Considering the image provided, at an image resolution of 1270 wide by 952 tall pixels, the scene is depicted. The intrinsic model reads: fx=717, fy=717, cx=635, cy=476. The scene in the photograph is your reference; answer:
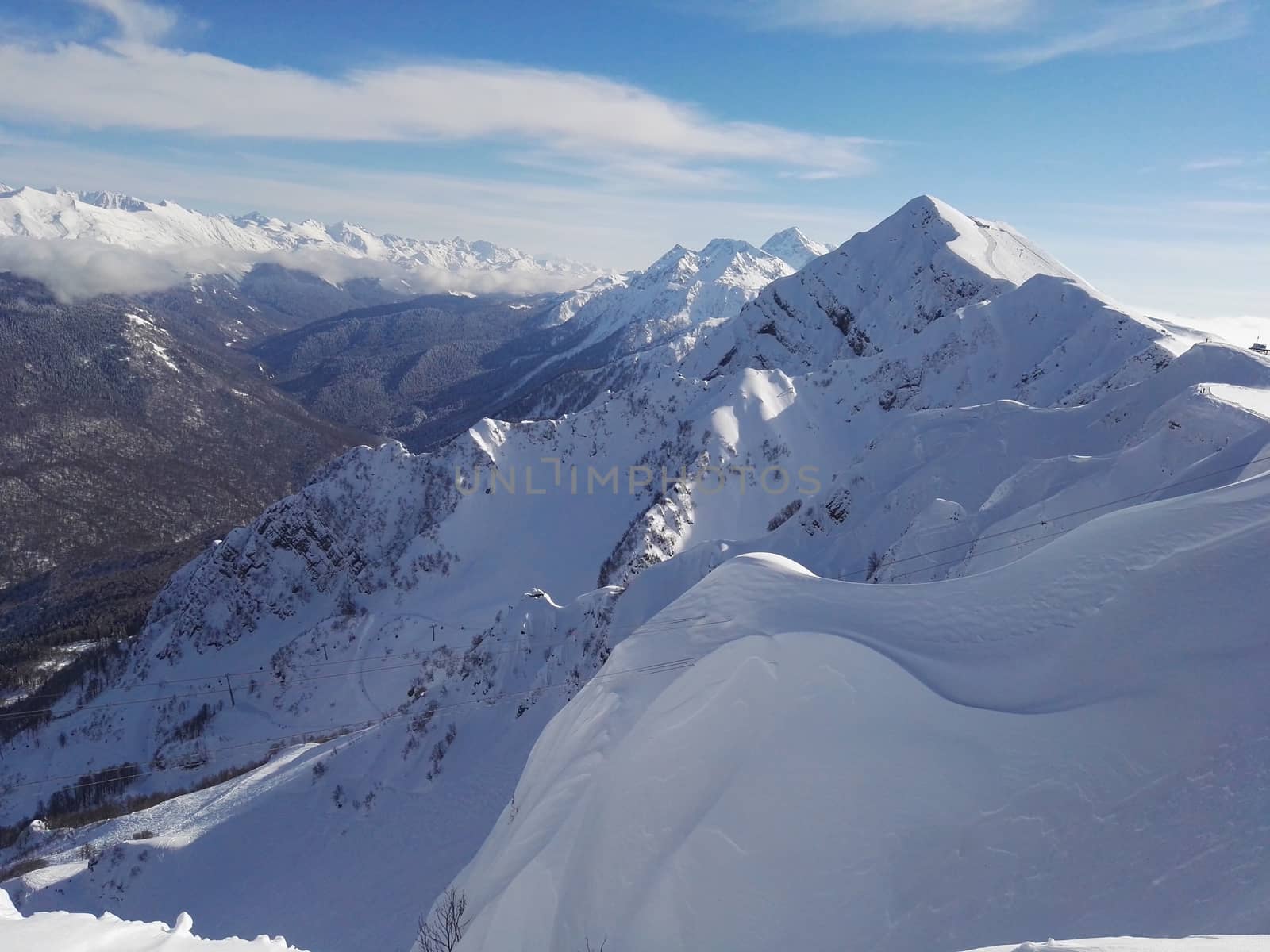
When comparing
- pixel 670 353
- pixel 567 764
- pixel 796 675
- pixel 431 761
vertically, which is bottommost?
pixel 670 353

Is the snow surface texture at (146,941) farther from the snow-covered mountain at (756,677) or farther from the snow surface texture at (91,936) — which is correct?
the snow-covered mountain at (756,677)

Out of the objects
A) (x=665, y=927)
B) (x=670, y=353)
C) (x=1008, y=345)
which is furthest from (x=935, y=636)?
(x=670, y=353)

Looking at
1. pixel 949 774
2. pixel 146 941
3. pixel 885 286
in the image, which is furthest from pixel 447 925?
pixel 885 286

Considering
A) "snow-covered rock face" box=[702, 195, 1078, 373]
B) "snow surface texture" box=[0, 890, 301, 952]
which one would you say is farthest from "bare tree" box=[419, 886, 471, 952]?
"snow-covered rock face" box=[702, 195, 1078, 373]

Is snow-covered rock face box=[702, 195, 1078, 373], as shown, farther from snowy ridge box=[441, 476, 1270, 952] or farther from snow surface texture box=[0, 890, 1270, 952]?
snow surface texture box=[0, 890, 1270, 952]

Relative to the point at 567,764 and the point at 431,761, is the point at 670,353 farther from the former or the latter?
the point at 567,764

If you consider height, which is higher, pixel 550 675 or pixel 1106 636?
pixel 1106 636
